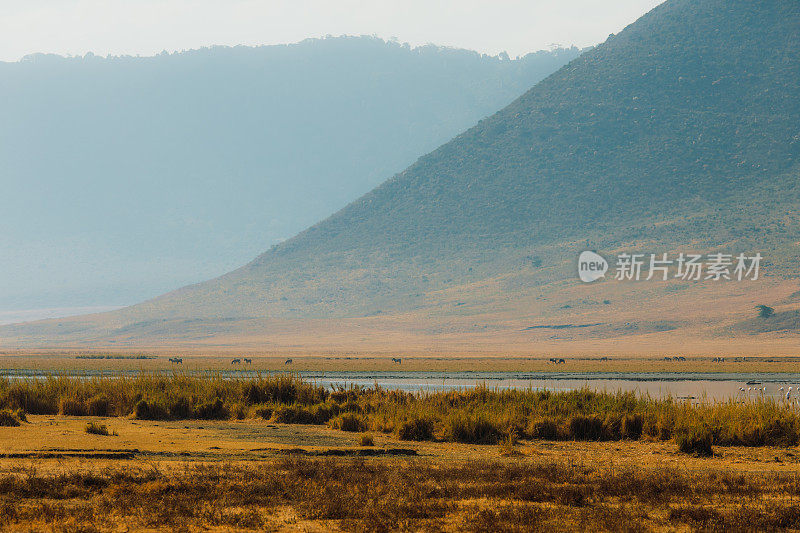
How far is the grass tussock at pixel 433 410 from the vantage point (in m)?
23.6

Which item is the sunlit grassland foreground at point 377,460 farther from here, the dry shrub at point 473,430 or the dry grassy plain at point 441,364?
the dry grassy plain at point 441,364

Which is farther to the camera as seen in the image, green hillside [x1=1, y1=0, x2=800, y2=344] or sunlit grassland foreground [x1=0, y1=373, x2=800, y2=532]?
green hillside [x1=1, y1=0, x2=800, y2=344]

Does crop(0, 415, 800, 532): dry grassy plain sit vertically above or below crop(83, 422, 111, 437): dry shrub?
below

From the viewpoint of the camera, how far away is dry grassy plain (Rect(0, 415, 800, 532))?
13.1m

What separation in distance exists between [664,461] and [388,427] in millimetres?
7066

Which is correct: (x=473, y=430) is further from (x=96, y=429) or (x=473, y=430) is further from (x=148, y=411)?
(x=148, y=411)

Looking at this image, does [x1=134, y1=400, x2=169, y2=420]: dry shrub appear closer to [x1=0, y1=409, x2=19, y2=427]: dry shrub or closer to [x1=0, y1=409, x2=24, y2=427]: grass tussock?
[x1=0, y1=409, x2=24, y2=427]: grass tussock

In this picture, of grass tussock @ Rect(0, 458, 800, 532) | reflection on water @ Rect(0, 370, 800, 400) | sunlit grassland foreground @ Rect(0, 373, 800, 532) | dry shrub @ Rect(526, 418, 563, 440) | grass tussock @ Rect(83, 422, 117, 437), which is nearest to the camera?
grass tussock @ Rect(0, 458, 800, 532)

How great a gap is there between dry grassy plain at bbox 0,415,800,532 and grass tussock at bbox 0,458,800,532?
0.03 metres

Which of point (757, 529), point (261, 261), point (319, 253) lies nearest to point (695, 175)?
→ point (319, 253)

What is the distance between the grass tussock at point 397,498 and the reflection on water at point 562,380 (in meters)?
25.4

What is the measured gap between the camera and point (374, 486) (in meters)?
15.4

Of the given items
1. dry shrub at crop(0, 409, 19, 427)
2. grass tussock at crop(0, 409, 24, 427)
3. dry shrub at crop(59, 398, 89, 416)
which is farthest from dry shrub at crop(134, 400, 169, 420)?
dry shrub at crop(0, 409, 19, 427)

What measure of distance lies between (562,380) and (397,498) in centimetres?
3592
